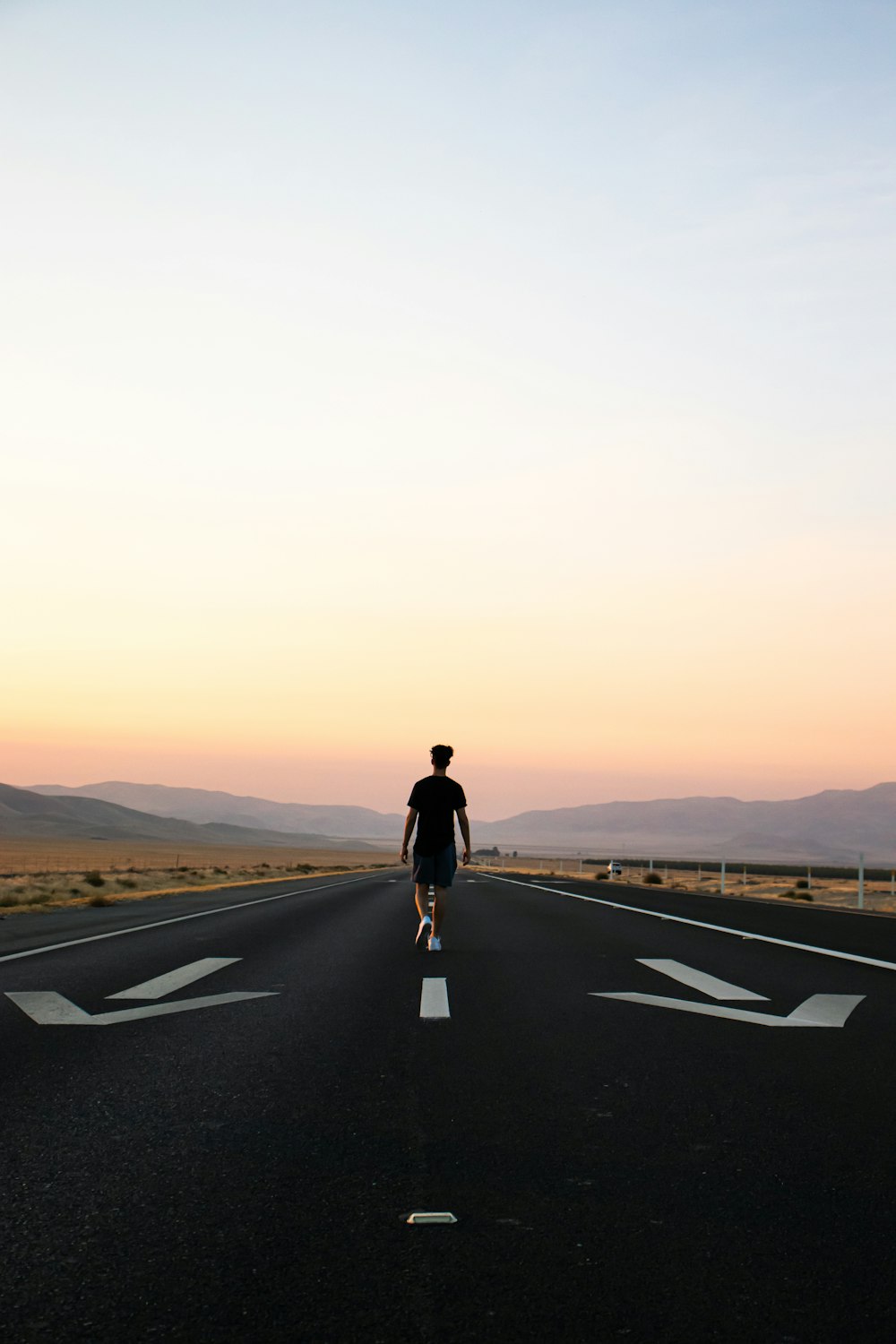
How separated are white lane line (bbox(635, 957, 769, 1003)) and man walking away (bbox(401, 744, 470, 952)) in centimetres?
224

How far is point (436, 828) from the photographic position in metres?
11.8

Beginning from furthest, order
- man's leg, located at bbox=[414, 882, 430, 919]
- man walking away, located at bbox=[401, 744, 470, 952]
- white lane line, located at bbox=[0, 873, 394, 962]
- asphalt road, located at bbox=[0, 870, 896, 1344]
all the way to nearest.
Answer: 1. man's leg, located at bbox=[414, 882, 430, 919]
2. man walking away, located at bbox=[401, 744, 470, 952]
3. white lane line, located at bbox=[0, 873, 394, 962]
4. asphalt road, located at bbox=[0, 870, 896, 1344]

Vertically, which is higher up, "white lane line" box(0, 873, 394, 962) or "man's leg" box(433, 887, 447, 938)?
"man's leg" box(433, 887, 447, 938)

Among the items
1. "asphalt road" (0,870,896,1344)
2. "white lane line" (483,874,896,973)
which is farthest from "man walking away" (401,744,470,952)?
"white lane line" (483,874,896,973)

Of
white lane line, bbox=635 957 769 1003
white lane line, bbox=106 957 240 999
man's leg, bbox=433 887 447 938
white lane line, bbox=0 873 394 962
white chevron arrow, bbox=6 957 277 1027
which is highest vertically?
man's leg, bbox=433 887 447 938

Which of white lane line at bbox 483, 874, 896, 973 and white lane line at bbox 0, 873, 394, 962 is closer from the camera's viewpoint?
white lane line at bbox 483, 874, 896, 973

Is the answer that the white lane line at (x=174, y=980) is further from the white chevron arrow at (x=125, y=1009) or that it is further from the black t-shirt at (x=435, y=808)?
the black t-shirt at (x=435, y=808)

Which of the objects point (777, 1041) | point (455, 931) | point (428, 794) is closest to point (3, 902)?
point (455, 931)

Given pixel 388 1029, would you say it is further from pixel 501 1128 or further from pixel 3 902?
pixel 3 902

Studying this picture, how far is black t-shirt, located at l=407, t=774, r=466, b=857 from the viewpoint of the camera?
11766 millimetres

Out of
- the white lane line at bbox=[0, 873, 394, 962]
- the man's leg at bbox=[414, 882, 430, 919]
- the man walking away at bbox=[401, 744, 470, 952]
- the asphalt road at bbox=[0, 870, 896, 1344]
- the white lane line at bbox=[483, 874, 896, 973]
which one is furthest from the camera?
the man's leg at bbox=[414, 882, 430, 919]

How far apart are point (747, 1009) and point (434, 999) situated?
232 cm

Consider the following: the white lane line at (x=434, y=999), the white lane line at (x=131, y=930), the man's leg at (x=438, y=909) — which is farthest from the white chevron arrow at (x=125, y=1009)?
the man's leg at (x=438, y=909)

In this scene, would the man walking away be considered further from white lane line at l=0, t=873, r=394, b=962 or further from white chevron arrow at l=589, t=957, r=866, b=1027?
white lane line at l=0, t=873, r=394, b=962
